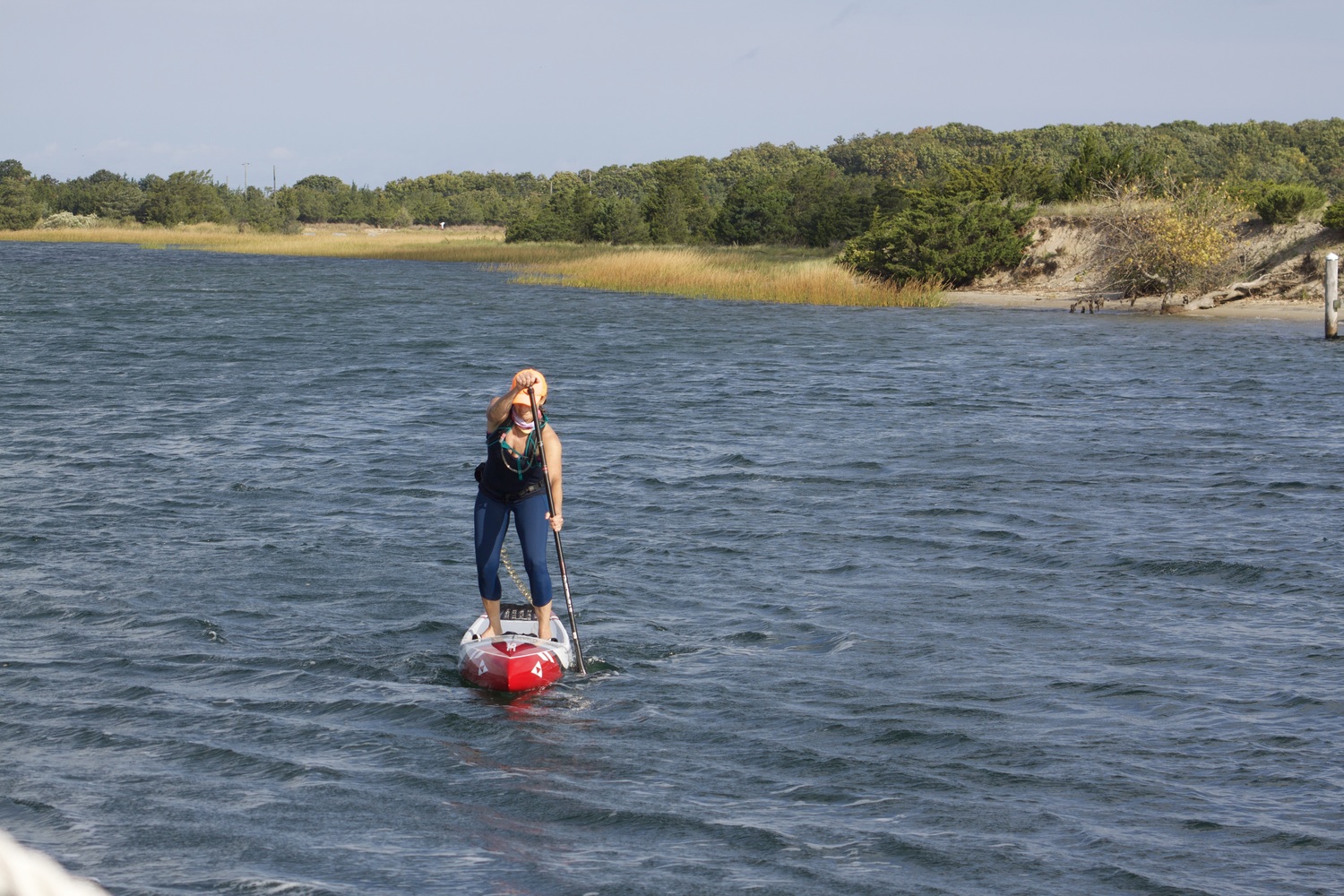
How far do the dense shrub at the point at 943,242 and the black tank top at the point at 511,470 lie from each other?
135ft

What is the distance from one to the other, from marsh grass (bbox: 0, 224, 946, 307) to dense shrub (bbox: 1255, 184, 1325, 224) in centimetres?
1118

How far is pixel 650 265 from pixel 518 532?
45.8 m

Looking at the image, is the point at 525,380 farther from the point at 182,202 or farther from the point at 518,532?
the point at 182,202

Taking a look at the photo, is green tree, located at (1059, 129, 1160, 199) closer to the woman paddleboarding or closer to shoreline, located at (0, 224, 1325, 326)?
shoreline, located at (0, 224, 1325, 326)

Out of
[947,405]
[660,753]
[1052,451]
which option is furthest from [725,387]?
[660,753]

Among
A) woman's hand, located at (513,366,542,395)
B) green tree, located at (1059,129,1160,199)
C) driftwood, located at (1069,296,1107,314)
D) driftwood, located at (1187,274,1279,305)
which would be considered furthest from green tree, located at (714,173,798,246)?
woman's hand, located at (513,366,542,395)

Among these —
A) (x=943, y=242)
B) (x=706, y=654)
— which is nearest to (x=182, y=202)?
(x=943, y=242)

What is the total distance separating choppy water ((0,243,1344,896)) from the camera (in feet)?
22.9

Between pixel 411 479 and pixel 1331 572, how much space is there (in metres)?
10.6

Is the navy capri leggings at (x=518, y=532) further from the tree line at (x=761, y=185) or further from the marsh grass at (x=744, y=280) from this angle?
the tree line at (x=761, y=185)

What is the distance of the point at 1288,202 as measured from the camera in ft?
146

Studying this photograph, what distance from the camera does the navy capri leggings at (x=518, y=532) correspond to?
9.11 m

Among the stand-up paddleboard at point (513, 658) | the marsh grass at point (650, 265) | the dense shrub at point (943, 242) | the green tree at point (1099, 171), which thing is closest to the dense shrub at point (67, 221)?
the marsh grass at point (650, 265)

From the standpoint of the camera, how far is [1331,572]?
12.2 metres
